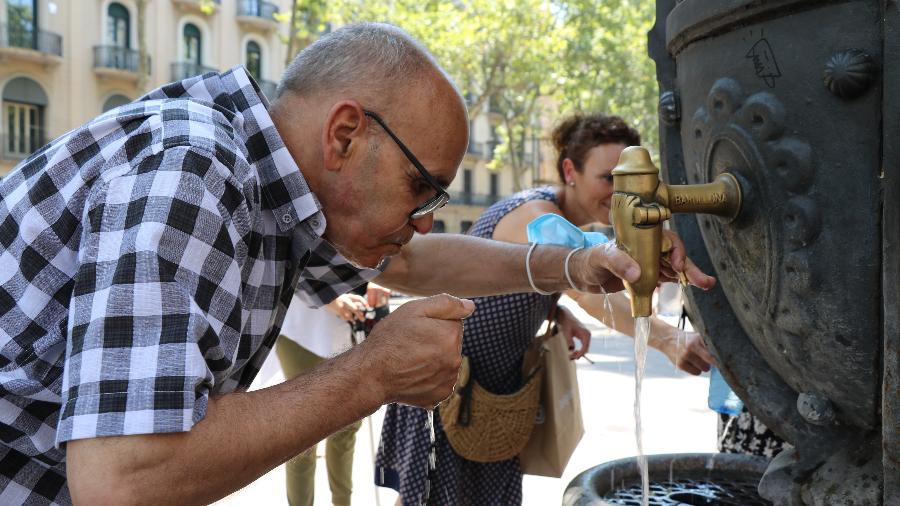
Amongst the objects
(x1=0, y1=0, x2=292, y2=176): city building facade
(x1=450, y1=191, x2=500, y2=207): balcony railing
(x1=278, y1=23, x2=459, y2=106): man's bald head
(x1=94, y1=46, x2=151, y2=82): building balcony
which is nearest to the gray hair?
(x1=278, y1=23, x2=459, y2=106): man's bald head

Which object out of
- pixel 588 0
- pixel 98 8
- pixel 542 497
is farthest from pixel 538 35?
pixel 542 497

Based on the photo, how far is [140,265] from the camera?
45.8 inches

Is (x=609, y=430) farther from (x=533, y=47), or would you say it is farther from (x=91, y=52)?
(x=91, y=52)

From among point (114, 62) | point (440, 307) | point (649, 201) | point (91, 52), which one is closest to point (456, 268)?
point (440, 307)

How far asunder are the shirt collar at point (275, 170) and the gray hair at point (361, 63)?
100 millimetres

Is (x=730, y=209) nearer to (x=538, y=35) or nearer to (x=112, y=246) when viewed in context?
(x=112, y=246)

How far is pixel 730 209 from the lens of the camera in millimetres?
1447

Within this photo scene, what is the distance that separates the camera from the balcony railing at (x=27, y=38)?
23766mm

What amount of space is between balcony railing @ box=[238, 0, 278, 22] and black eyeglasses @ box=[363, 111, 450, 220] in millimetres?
29414

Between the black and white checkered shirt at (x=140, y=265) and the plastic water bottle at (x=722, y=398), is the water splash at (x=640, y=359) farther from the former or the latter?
the plastic water bottle at (x=722, y=398)

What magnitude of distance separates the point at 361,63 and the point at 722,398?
172cm

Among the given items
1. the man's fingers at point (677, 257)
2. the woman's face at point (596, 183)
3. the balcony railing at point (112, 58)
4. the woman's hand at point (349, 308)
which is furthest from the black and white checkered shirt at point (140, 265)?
the balcony railing at point (112, 58)

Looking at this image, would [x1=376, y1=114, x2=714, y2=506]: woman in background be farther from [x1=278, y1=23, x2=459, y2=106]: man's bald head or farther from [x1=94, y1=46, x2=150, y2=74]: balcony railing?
[x1=94, y1=46, x2=150, y2=74]: balcony railing

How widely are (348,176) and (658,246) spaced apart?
0.57 metres
